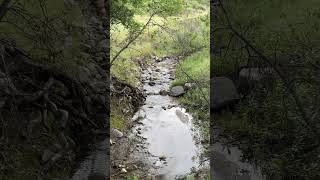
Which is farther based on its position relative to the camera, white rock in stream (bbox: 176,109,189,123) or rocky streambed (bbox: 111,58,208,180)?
white rock in stream (bbox: 176,109,189,123)

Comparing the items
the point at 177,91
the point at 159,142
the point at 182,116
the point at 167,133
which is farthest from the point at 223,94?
the point at 177,91

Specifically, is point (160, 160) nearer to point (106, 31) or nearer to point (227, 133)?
point (227, 133)

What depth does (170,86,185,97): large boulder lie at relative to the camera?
1446 cm

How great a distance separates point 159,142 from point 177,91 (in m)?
2.97

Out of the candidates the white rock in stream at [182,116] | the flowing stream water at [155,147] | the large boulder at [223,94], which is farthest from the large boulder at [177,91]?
the large boulder at [223,94]

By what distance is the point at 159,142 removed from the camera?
39.4ft

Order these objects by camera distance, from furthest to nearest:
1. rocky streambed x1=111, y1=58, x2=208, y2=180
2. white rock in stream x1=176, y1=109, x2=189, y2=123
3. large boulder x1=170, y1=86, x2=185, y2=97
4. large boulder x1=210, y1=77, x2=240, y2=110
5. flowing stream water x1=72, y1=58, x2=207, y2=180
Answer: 1. large boulder x1=170, y1=86, x2=185, y2=97
2. white rock in stream x1=176, y1=109, x2=189, y2=123
3. rocky streambed x1=111, y1=58, x2=208, y2=180
4. large boulder x1=210, y1=77, x2=240, y2=110
5. flowing stream water x1=72, y1=58, x2=207, y2=180

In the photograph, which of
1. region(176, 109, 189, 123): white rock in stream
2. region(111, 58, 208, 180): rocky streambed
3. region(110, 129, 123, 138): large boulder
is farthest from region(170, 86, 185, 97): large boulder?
region(110, 129, 123, 138): large boulder

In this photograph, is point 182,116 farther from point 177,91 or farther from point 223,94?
point 223,94

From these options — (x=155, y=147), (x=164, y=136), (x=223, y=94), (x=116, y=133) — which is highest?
(x=223, y=94)

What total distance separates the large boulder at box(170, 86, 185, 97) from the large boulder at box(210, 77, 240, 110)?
3513 mm

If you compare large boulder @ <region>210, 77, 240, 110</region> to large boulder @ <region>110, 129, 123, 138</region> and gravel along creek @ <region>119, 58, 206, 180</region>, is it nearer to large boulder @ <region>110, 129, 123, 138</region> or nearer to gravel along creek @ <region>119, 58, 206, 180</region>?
gravel along creek @ <region>119, 58, 206, 180</region>

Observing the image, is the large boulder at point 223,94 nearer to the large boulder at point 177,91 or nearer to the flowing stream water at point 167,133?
the flowing stream water at point 167,133

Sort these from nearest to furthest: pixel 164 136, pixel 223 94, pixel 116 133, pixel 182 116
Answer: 1. pixel 223 94
2. pixel 116 133
3. pixel 164 136
4. pixel 182 116
